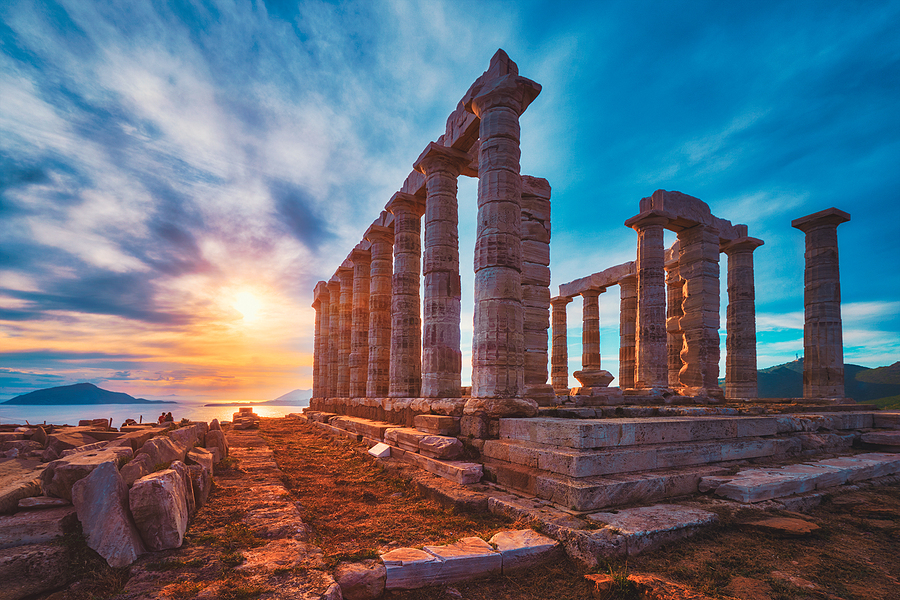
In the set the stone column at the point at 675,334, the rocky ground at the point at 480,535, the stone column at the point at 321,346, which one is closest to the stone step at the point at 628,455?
the rocky ground at the point at 480,535

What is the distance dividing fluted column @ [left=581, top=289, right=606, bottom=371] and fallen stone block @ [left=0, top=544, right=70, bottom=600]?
25588 millimetres

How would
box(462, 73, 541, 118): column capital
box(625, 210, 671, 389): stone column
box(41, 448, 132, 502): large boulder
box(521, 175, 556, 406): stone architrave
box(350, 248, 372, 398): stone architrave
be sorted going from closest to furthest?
box(41, 448, 132, 502): large boulder < box(462, 73, 541, 118): column capital < box(521, 175, 556, 406): stone architrave < box(625, 210, 671, 389): stone column < box(350, 248, 372, 398): stone architrave

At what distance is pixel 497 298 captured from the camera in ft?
29.5

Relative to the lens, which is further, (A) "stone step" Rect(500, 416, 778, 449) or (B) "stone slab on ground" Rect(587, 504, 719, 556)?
(A) "stone step" Rect(500, 416, 778, 449)

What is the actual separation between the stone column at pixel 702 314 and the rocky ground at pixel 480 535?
10.5 meters

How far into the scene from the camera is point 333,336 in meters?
24.8

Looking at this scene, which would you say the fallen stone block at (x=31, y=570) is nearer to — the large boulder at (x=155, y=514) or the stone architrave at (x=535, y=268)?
the large boulder at (x=155, y=514)

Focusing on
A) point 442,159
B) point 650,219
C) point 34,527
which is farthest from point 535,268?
point 34,527

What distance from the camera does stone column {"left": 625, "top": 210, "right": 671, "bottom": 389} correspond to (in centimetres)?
1605

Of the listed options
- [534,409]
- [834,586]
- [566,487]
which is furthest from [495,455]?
[834,586]

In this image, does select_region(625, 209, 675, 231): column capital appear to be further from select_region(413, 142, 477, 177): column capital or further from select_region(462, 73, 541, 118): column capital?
select_region(462, 73, 541, 118): column capital

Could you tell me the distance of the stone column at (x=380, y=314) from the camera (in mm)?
16703

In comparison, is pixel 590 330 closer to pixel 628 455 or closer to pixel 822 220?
pixel 822 220

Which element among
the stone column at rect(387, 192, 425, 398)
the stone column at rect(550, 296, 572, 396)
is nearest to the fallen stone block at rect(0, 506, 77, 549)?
the stone column at rect(387, 192, 425, 398)
